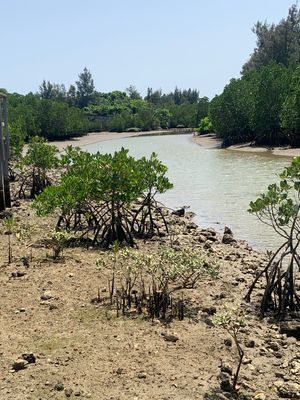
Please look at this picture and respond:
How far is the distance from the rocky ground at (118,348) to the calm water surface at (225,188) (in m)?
5.91

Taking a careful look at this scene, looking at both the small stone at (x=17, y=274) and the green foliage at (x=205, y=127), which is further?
the green foliage at (x=205, y=127)

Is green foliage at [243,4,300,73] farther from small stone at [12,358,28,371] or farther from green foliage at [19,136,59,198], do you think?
small stone at [12,358,28,371]

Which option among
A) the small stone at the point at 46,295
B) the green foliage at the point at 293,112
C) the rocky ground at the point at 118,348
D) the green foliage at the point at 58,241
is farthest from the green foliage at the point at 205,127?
the small stone at the point at 46,295

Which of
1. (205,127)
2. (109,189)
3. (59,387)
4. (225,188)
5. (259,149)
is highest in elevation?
(109,189)

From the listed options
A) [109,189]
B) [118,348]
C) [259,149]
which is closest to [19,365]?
[118,348]

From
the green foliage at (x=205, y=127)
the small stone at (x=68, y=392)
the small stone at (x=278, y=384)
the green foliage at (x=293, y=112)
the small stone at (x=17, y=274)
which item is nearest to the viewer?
the small stone at (x=68, y=392)

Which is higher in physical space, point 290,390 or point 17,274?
point 17,274

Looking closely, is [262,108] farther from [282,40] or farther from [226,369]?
[226,369]

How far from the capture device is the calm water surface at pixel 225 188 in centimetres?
1522

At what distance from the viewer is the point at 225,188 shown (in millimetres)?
23859

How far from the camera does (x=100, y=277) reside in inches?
343

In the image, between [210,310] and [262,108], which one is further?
[262,108]

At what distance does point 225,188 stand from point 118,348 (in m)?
18.3

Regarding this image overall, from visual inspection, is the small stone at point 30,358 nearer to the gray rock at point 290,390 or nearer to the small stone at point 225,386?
the small stone at point 225,386
